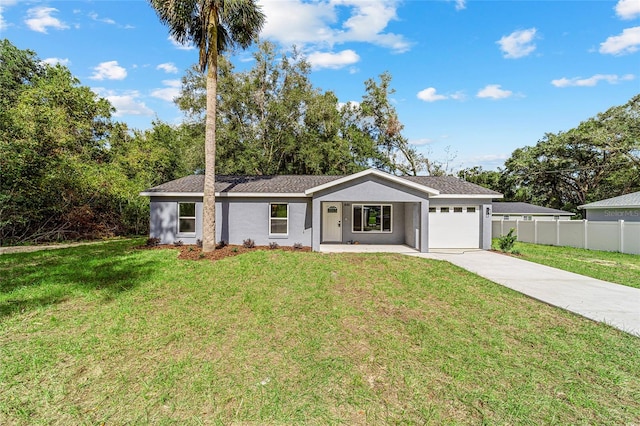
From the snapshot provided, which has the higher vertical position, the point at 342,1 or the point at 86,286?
the point at 342,1

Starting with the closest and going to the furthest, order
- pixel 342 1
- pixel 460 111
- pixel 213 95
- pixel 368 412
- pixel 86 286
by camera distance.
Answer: pixel 368 412 → pixel 86 286 → pixel 342 1 → pixel 213 95 → pixel 460 111

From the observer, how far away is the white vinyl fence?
43.9 feet

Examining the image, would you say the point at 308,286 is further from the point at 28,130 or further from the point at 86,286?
the point at 28,130

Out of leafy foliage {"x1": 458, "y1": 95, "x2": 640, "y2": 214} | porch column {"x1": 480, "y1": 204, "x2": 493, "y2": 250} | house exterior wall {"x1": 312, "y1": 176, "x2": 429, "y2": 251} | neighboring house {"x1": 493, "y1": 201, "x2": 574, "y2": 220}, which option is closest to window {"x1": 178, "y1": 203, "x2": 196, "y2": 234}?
house exterior wall {"x1": 312, "y1": 176, "x2": 429, "y2": 251}

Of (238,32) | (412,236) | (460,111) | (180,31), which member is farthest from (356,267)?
(460,111)

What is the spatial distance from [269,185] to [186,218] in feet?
13.7

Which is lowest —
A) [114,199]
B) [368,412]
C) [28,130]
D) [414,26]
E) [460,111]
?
[368,412]

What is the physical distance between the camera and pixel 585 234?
15.1 metres

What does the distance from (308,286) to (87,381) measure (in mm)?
4659

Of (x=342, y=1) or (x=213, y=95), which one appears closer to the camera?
A: (x=342, y=1)

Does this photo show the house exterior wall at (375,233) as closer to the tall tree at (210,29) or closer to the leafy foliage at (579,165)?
the tall tree at (210,29)

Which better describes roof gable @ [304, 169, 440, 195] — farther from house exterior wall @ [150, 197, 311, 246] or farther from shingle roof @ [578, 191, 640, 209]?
shingle roof @ [578, 191, 640, 209]

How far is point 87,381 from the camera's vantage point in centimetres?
363

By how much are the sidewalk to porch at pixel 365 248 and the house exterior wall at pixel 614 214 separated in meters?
13.8
